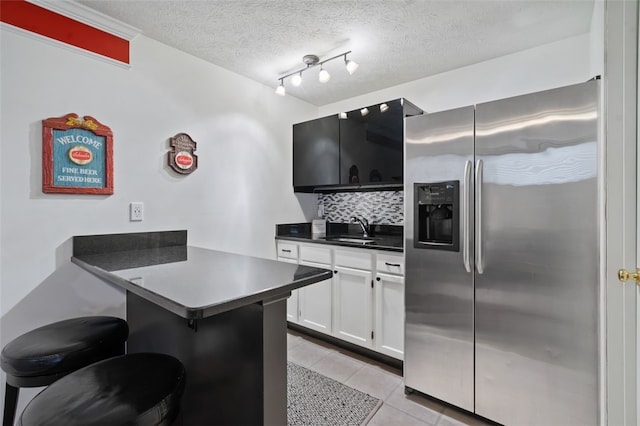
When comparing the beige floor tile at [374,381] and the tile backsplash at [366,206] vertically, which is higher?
the tile backsplash at [366,206]

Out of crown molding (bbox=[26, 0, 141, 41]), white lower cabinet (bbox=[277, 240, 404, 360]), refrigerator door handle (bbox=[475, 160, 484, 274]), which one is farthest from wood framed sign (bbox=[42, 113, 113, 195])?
refrigerator door handle (bbox=[475, 160, 484, 274])

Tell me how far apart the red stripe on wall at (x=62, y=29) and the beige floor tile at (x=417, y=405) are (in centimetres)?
281

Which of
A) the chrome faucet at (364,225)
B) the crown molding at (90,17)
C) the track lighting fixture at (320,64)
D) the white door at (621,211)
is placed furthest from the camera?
the chrome faucet at (364,225)

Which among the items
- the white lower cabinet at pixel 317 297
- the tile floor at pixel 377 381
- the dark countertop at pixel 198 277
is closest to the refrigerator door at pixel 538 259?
the tile floor at pixel 377 381

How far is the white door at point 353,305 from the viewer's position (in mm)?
2402

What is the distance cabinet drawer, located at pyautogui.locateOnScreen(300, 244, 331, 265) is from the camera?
8.74 ft

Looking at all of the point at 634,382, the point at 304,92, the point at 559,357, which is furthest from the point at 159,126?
the point at 634,382

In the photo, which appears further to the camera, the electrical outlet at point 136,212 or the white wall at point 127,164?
the electrical outlet at point 136,212

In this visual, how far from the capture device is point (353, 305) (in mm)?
2496

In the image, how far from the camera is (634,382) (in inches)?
49.7

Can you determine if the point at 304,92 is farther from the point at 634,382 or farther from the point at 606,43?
the point at 634,382

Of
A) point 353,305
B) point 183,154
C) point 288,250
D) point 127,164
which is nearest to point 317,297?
point 353,305

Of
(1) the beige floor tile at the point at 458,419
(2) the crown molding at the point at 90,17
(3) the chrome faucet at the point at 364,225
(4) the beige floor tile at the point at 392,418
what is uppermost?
(2) the crown molding at the point at 90,17

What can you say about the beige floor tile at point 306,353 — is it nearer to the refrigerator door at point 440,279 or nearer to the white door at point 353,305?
the white door at point 353,305
